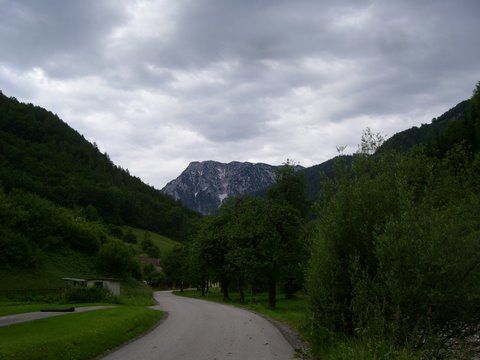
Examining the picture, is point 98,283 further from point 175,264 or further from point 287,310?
point 175,264

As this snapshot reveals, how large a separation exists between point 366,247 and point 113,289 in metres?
45.8

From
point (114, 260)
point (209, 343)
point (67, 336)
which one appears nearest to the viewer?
point (67, 336)

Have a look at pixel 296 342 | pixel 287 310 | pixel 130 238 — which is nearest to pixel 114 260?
pixel 287 310

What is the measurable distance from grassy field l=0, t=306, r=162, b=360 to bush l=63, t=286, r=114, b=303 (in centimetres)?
1881

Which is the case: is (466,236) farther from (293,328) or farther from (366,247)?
(293,328)

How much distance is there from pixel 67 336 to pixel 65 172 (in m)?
155

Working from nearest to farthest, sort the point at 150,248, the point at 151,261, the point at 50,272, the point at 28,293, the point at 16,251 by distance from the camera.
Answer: the point at 28,293 → the point at 16,251 → the point at 50,272 → the point at 151,261 → the point at 150,248

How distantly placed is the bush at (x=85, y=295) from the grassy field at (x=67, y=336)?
18807mm

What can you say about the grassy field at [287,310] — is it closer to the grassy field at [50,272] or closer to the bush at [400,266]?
the bush at [400,266]

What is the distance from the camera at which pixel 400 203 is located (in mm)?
12836

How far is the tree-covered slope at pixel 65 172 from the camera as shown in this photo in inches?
5684

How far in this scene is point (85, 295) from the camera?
143 feet

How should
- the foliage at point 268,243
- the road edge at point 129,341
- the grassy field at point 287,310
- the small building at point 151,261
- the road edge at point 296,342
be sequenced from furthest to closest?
1. the small building at point 151,261
2. the foliage at point 268,243
3. the grassy field at point 287,310
4. the road edge at point 129,341
5. the road edge at point 296,342

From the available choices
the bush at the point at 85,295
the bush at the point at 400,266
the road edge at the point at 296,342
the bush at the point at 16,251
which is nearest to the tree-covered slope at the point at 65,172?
the bush at the point at 16,251
